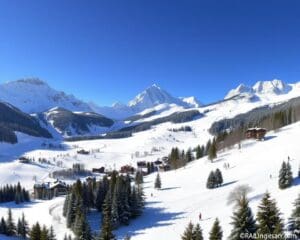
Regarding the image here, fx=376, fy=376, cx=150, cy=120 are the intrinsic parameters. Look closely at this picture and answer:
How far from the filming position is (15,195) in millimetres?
131125

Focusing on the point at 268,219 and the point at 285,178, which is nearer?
the point at 268,219

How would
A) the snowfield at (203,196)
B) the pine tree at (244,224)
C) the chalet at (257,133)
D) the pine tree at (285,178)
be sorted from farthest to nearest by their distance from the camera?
1. the chalet at (257,133)
2. the snowfield at (203,196)
3. the pine tree at (285,178)
4. the pine tree at (244,224)

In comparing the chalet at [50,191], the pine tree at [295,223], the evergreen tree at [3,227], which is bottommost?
the evergreen tree at [3,227]

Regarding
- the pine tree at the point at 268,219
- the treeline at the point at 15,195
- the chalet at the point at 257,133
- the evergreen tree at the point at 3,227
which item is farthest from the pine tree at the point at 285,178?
the treeline at the point at 15,195

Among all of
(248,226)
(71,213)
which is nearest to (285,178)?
(248,226)

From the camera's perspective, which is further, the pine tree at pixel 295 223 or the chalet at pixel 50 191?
the chalet at pixel 50 191

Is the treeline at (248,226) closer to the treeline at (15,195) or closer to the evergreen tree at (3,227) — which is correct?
the evergreen tree at (3,227)

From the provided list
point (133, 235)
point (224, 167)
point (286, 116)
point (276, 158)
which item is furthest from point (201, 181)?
point (286, 116)

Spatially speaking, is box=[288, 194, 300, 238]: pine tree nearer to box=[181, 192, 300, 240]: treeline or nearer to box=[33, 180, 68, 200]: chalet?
box=[181, 192, 300, 240]: treeline

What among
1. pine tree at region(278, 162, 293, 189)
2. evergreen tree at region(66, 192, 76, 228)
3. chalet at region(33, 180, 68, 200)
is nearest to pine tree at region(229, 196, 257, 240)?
pine tree at region(278, 162, 293, 189)

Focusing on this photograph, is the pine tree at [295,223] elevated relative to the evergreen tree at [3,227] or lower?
elevated

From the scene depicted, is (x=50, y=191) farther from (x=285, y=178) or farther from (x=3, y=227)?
(x=285, y=178)

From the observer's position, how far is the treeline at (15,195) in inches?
5039

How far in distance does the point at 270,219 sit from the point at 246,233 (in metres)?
2.95
